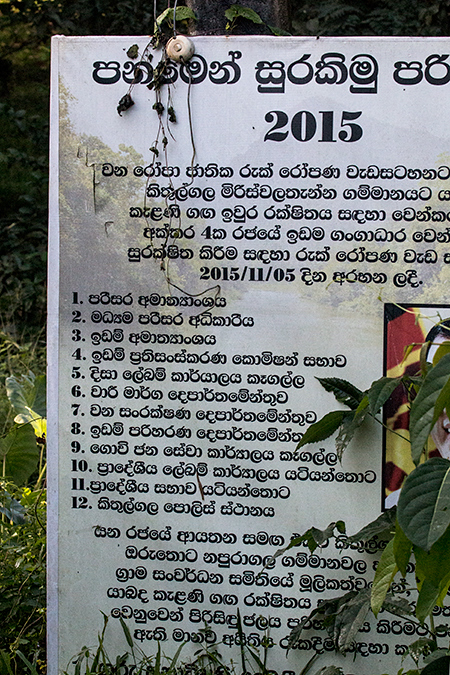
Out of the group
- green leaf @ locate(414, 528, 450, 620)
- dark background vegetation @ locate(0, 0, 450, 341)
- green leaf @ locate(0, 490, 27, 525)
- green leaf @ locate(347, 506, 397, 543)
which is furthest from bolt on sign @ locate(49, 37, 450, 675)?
dark background vegetation @ locate(0, 0, 450, 341)

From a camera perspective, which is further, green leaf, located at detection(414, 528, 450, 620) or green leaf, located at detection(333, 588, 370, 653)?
green leaf, located at detection(333, 588, 370, 653)

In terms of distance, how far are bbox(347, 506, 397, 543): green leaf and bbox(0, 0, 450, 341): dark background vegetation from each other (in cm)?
353

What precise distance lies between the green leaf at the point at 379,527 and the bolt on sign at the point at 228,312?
0.12 metres

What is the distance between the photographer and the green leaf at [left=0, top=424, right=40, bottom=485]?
262cm

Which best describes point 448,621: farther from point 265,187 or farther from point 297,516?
point 265,187

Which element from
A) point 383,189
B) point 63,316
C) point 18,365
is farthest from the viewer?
point 18,365

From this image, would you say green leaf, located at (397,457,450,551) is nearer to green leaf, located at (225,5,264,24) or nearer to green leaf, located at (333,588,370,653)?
green leaf, located at (333,588,370,653)

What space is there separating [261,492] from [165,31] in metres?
1.50

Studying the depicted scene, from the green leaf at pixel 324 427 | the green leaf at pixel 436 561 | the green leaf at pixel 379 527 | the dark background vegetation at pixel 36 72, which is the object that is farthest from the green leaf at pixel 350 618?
the dark background vegetation at pixel 36 72

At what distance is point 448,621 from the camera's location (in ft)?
6.72

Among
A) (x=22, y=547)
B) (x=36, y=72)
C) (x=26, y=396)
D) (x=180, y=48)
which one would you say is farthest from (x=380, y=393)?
(x=36, y=72)

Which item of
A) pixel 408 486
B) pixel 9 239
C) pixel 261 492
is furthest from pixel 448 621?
pixel 9 239

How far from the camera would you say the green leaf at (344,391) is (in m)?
1.96

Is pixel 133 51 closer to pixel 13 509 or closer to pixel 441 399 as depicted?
pixel 441 399
